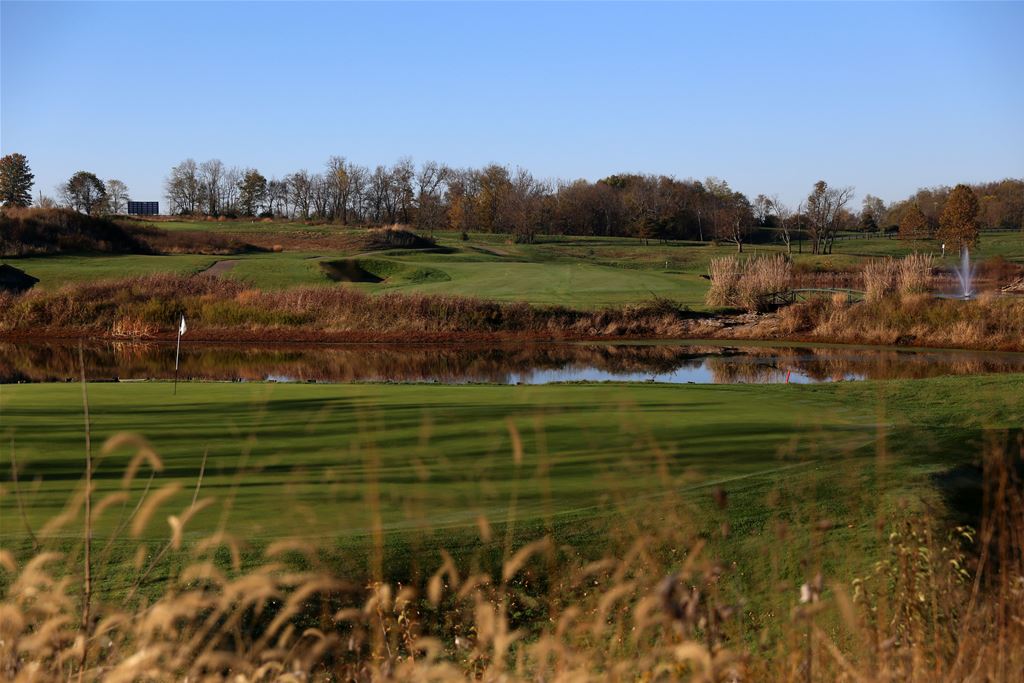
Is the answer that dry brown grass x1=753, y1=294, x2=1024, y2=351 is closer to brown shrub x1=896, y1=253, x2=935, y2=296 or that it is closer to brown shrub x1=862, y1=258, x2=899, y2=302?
brown shrub x1=862, y1=258, x2=899, y2=302

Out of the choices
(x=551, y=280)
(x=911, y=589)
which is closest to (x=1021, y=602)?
(x=911, y=589)

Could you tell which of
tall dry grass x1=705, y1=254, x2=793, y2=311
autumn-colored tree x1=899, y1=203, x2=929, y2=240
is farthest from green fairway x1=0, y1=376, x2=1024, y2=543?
autumn-colored tree x1=899, y1=203, x2=929, y2=240

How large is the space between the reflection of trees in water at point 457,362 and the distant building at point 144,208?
92.7 meters

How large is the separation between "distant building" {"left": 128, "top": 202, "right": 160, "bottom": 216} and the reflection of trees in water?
9271 centimetres

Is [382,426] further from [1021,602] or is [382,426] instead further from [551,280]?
[551,280]

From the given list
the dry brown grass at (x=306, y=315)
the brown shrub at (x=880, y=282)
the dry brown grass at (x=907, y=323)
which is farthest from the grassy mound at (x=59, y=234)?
the brown shrub at (x=880, y=282)

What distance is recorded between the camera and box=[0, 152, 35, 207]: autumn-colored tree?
10838cm

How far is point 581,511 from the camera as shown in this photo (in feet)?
29.2

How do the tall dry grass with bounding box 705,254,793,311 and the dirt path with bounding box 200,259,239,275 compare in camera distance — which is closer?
the tall dry grass with bounding box 705,254,793,311

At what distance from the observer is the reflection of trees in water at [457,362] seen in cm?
3033

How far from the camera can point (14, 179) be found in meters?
110

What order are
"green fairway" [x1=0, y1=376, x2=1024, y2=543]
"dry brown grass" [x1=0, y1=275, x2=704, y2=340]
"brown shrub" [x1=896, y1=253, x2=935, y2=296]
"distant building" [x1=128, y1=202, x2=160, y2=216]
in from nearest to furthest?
"green fairway" [x1=0, y1=376, x2=1024, y2=543]
"brown shrub" [x1=896, y1=253, x2=935, y2=296]
"dry brown grass" [x1=0, y1=275, x2=704, y2=340]
"distant building" [x1=128, y1=202, x2=160, y2=216]

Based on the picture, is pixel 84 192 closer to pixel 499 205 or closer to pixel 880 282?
pixel 499 205

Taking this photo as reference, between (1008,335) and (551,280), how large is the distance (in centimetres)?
2349
